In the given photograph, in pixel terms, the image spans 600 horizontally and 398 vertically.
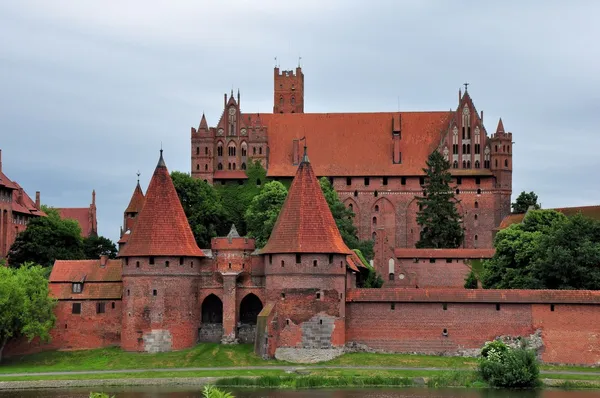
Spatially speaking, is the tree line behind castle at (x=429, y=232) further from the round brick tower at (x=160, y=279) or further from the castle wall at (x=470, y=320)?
the round brick tower at (x=160, y=279)

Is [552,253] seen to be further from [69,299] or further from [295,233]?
[69,299]

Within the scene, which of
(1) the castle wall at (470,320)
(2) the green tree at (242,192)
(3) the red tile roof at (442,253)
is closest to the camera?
(1) the castle wall at (470,320)

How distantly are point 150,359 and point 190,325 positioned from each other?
12.2ft

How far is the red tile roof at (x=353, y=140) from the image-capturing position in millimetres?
98938

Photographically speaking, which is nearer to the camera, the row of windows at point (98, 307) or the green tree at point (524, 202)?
the row of windows at point (98, 307)

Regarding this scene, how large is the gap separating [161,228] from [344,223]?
2278cm

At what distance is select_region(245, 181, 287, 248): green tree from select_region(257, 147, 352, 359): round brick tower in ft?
55.9

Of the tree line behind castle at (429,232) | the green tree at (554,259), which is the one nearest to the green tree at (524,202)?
the tree line behind castle at (429,232)

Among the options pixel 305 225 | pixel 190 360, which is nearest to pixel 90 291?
pixel 190 360

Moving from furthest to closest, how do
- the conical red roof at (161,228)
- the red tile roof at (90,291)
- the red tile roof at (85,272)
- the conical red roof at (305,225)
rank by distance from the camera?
the red tile roof at (85,272) < the red tile roof at (90,291) < the conical red roof at (161,228) < the conical red roof at (305,225)

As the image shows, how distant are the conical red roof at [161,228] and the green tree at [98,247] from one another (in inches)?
963

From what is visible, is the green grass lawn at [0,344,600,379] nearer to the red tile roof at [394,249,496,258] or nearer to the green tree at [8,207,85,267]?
the green tree at [8,207,85,267]

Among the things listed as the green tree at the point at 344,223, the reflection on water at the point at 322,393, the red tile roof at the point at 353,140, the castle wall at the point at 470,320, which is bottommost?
the reflection on water at the point at 322,393

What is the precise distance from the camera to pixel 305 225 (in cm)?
6178
